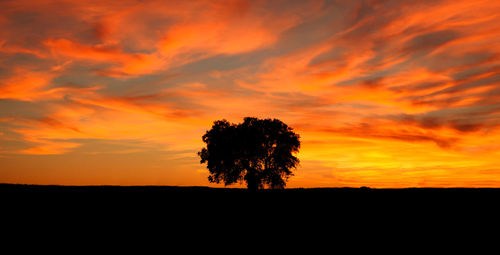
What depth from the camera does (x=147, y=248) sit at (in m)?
13.5

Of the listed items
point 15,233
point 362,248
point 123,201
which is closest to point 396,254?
point 362,248

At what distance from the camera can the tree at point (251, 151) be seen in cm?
4909

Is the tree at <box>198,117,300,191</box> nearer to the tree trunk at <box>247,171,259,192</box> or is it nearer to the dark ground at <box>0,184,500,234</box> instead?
the tree trunk at <box>247,171,259,192</box>

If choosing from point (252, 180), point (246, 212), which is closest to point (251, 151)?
point (252, 180)

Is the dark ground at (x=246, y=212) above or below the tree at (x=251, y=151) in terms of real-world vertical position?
below

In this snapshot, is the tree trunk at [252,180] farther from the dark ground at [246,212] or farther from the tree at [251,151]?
the dark ground at [246,212]

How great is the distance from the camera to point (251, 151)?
49.1m

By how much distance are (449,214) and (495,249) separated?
26.4ft

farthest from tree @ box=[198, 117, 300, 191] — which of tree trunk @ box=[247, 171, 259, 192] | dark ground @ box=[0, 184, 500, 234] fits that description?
dark ground @ box=[0, 184, 500, 234]

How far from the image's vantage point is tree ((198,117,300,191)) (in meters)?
49.1

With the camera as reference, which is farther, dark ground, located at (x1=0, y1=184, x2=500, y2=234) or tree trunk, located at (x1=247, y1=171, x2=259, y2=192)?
tree trunk, located at (x1=247, y1=171, x2=259, y2=192)

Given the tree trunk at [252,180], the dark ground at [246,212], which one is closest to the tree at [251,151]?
the tree trunk at [252,180]

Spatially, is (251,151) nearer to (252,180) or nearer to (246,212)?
(252,180)

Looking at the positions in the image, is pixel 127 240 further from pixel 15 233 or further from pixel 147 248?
pixel 15 233
